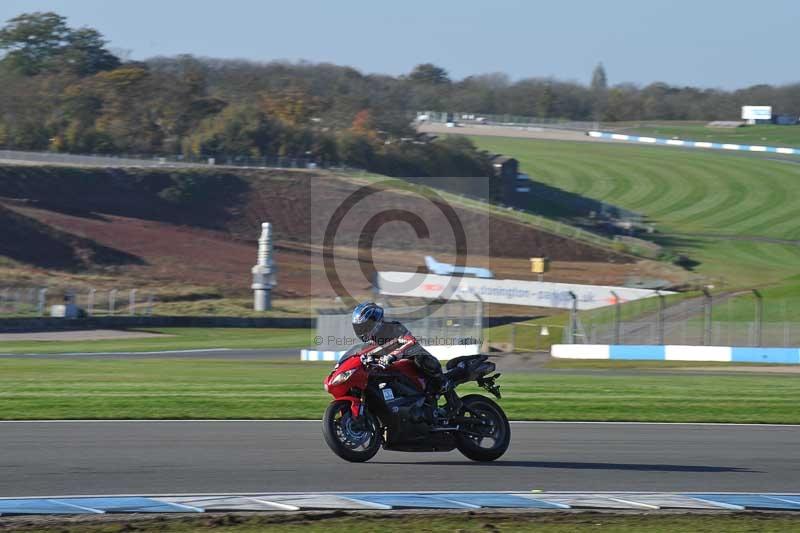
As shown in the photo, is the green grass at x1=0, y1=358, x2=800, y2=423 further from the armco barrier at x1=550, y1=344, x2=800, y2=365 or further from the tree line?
the tree line

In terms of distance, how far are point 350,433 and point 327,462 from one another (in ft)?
1.40

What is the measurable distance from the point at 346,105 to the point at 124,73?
19847mm

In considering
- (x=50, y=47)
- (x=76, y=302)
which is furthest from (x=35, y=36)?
(x=76, y=302)

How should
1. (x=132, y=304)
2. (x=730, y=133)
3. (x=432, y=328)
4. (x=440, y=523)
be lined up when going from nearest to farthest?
(x=440, y=523)
(x=432, y=328)
(x=132, y=304)
(x=730, y=133)

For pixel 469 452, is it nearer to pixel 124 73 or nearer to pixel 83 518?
pixel 83 518

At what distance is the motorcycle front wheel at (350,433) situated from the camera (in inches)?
428

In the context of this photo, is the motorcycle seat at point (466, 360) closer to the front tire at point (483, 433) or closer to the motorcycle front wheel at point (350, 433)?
the front tire at point (483, 433)

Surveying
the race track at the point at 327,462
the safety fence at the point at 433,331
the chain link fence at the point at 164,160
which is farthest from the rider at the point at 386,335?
the chain link fence at the point at 164,160

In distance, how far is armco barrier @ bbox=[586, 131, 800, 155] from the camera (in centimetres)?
11064

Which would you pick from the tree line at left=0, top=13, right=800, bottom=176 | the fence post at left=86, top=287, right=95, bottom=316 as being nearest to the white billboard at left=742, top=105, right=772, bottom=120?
the tree line at left=0, top=13, right=800, bottom=176

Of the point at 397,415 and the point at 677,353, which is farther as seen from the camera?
the point at 677,353

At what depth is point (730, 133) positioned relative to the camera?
4857 inches

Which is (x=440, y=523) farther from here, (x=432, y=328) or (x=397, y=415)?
(x=432, y=328)

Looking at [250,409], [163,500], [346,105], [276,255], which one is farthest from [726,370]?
[346,105]
